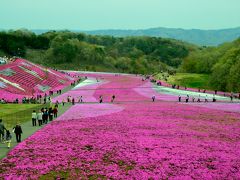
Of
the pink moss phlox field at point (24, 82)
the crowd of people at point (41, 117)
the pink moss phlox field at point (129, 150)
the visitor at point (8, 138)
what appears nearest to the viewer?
the pink moss phlox field at point (129, 150)

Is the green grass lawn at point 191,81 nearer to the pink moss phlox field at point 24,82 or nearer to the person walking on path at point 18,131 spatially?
the pink moss phlox field at point 24,82

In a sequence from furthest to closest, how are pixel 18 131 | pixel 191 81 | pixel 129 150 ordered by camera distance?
pixel 191 81 → pixel 18 131 → pixel 129 150

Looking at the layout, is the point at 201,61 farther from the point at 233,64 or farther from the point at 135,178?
the point at 135,178

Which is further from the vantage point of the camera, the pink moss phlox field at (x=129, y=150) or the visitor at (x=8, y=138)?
the visitor at (x=8, y=138)

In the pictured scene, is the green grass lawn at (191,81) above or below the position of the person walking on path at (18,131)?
below

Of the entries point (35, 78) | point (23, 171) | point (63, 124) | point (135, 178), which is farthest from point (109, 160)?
point (35, 78)

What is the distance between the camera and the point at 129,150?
29.3 meters

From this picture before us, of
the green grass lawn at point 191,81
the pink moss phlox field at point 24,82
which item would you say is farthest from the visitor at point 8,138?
the green grass lawn at point 191,81

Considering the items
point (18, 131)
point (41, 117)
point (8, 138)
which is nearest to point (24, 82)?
point (41, 117)

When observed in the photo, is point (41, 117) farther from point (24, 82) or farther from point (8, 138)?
point (24, 82)

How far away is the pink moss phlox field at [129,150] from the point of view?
2405cm

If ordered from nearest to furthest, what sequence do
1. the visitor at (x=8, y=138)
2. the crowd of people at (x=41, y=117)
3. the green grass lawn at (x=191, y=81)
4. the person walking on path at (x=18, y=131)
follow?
1. the visitor at (x=8, y=138)
2. the person walking on path at (x=18, y=131)
3. the crowd of people at (x=41, y=117)
4. the green grass lawn at (x=191, y=81)

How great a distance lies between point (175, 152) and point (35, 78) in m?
81.0

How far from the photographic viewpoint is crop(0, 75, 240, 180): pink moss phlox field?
2405 cm
